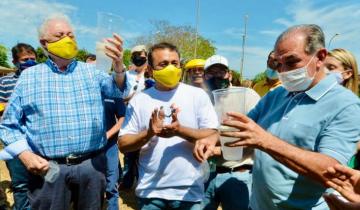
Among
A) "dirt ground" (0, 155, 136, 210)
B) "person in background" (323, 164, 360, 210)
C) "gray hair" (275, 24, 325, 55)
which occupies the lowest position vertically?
"dirt ground" (0, 155, 136, 210)

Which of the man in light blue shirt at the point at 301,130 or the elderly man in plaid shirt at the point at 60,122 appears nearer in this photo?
the man in light blue shirt at the point at 301,130

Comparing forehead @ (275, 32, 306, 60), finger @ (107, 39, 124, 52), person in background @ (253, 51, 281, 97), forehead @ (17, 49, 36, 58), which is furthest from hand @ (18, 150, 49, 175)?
forehead @ (17, 49, 36, 58)

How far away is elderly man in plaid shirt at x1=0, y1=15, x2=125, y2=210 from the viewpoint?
268 centimetres

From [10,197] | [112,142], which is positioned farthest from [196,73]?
[10,197]

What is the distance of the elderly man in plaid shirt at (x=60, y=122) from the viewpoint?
2676 millimetres

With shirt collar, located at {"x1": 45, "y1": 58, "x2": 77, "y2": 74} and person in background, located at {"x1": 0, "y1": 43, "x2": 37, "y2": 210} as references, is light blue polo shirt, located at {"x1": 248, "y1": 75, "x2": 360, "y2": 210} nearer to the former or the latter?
shirt collar, located at {"x1": 45, "y1": 58, "x2": 77, "y2": 74}

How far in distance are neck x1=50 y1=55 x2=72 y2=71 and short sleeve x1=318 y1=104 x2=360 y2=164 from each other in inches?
78.0

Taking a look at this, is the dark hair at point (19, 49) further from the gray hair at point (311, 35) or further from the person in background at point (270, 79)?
the gray hair at point (311, 35)

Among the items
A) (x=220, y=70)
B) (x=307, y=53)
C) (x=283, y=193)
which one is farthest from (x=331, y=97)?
(x=220, y=70)

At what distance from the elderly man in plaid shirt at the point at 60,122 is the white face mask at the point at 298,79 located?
3.88 feet

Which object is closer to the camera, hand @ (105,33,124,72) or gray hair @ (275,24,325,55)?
gray hair @ (275,24,325,55)

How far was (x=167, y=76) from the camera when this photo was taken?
2.64 m

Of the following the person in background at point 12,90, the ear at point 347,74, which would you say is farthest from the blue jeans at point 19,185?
the ear at point 347,74

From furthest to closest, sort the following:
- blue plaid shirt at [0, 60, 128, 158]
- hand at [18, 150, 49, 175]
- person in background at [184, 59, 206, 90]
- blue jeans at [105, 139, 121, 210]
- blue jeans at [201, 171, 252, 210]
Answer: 1. blue jeans at [105, 139, 121, 210]
2. person in background at [184, 59, 206, 90]
3. blue jeans at [201, 171, 252, 210]
4. blue plaid shirt at [0, 60, 128, 158]
5. hand at [18, 150, 49, 175]
